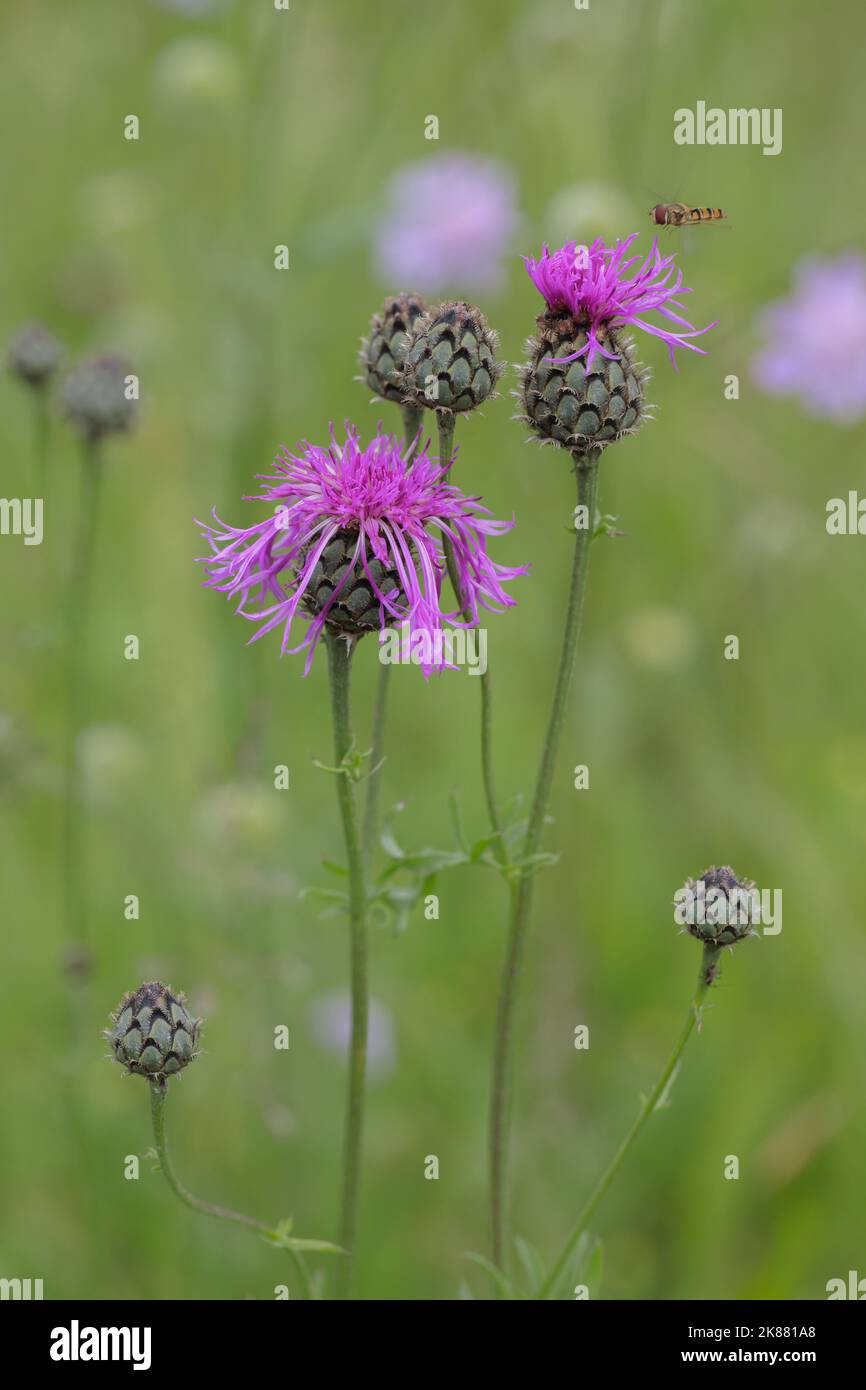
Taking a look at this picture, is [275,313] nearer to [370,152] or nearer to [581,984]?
[581,984]

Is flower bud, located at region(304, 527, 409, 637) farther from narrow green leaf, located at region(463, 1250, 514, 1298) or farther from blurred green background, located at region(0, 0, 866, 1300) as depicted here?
blurred green background, located at region(0, 0, 866, 1300)

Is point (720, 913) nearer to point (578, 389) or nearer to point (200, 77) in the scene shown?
point (578, 389)

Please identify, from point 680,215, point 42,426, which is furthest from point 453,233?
point 680,215

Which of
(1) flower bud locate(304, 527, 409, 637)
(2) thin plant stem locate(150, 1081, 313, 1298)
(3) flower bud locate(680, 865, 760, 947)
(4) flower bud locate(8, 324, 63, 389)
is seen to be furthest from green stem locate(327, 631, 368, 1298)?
(4) flower bud locate(8, 324, 63, 389)

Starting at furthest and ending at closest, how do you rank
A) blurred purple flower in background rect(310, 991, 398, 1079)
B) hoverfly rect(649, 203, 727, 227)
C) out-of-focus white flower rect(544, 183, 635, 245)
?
blurred purple flower in background rect(310, 991, 398, 1079) → out-of-focus white flower rect(544, 183, 635, 245) → hoverfly rect(649, 203, 727, 227)

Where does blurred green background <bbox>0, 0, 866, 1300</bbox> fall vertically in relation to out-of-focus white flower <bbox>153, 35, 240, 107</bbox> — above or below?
below

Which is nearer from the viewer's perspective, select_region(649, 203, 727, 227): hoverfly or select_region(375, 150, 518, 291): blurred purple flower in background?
select_region(649, 203, 727, 227): hoverfly
